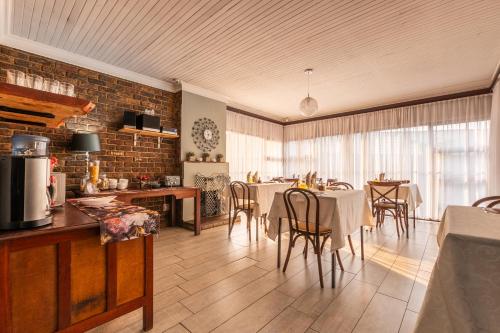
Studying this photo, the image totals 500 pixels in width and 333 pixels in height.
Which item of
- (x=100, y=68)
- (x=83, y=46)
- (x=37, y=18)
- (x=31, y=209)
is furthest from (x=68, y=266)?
(x=100, y=68)

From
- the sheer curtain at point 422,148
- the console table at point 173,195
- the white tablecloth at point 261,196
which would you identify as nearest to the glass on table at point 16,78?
the console table at point 173,195

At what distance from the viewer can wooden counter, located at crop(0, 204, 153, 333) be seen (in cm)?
110

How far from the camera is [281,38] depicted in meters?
2.83

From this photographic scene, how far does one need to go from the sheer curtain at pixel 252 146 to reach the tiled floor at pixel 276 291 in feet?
9.30

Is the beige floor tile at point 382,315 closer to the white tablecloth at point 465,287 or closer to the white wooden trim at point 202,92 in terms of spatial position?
the white tablecloth at point 465,287

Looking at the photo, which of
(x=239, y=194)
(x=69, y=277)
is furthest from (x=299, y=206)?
(x=69, y=277)

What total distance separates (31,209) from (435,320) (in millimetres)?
1972

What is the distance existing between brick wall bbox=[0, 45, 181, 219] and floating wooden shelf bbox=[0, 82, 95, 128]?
5.16ft

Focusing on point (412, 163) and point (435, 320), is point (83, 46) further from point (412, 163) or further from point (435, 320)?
point (412, 163)

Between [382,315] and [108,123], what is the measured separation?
415 centimetres

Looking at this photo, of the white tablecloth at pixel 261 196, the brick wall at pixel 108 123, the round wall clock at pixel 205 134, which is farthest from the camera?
the round wall clock at pixel 205 134

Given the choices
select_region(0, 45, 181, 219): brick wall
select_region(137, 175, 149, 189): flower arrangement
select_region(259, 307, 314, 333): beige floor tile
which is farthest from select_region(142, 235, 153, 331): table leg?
select_region(0, 45, 181, 219): brick wall

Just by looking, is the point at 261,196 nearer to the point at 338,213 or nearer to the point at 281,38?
the point at 338,213

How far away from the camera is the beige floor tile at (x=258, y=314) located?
1555 mm
